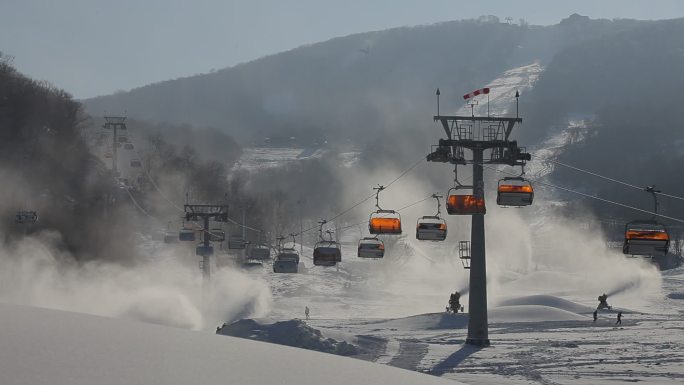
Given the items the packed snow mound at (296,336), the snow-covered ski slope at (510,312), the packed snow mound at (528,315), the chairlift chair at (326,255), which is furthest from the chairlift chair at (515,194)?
the packed snow mound at (528,315)

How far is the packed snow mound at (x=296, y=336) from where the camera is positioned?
4328cm

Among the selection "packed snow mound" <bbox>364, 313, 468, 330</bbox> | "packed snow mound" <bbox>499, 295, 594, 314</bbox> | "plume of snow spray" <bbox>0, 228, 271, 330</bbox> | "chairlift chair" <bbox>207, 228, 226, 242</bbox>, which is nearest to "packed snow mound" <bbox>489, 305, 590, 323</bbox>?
"packed snow mound" <bbox>364, 313, 468, 330</bbox>

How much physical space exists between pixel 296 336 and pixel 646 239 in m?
17.6

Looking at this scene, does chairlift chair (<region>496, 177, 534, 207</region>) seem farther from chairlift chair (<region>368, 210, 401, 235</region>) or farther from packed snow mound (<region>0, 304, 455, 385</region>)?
Result: packed snow mound (<region>0, 304, 455, 385</region>)

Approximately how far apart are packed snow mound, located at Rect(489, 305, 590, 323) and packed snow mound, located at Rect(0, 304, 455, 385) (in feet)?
179

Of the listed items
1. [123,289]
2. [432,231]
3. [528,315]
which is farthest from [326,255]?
[123,289]

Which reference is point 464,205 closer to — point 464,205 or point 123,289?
point 464,205

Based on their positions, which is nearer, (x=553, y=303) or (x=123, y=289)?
(x=553, y=303)

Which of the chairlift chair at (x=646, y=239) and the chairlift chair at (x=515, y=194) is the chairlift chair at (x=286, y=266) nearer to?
the chairlift chair at (x=515, y=194)

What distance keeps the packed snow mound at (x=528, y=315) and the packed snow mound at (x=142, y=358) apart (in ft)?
179

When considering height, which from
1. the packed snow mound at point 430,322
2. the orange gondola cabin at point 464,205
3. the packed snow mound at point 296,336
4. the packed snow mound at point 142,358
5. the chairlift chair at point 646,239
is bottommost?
the packed snow mound at point 430,322

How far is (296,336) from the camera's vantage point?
43.9m

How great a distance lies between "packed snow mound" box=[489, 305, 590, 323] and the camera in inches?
2736

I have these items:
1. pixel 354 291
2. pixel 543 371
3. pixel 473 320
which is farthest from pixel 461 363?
pixel 354 291
